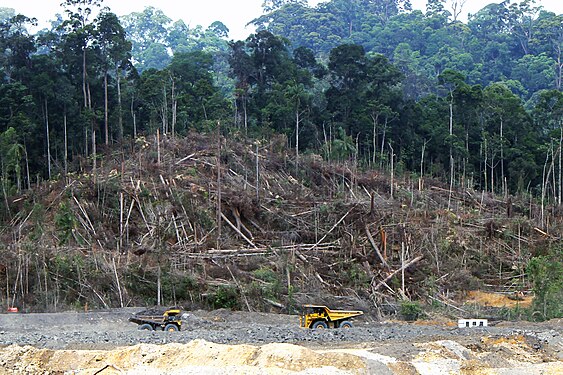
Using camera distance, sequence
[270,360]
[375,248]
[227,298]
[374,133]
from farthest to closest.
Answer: [374,133] < [375,248] < [227,298] < [270,360]

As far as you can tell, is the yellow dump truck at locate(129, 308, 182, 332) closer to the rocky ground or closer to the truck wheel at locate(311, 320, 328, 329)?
the rocky ground

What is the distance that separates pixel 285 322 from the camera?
80.7 feet

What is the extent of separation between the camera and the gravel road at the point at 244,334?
1817 cm

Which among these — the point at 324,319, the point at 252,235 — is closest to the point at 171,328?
the point at 324,319

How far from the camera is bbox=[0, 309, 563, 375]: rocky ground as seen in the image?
1513cm

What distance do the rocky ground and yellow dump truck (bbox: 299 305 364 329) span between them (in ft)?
3.51

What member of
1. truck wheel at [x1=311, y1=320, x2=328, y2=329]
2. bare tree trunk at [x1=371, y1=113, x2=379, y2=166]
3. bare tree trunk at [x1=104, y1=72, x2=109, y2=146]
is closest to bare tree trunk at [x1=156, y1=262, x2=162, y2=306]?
truck wheel at [x1=311, y1=320, x2=328, y2=329]

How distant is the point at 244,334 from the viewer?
19.7 m

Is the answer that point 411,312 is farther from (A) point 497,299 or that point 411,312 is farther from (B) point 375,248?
(B) point 375,248

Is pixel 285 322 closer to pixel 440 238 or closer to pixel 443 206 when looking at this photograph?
pixel 440 238

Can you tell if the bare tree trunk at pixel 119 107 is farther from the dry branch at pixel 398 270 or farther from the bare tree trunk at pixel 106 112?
the dry branch at pixel 398 270

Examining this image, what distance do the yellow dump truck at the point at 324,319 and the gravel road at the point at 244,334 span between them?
2.78ft

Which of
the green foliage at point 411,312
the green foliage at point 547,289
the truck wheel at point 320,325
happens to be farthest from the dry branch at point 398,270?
the truck wheel at point 320,325

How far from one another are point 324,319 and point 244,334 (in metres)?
3.44
